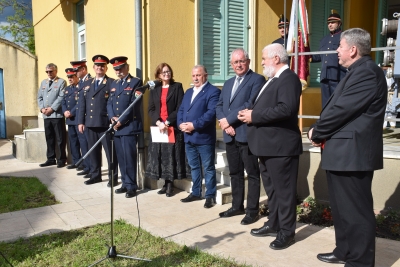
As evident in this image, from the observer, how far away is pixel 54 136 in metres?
8.28

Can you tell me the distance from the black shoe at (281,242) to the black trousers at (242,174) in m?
0.72

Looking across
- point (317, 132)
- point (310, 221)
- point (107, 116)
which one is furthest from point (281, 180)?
point (107, 116)

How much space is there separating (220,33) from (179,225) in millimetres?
3754

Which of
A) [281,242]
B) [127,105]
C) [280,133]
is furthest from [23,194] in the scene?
[280,133]

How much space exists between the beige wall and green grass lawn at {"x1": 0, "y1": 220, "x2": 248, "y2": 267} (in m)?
9.40

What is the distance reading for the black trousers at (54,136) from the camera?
8.10 m

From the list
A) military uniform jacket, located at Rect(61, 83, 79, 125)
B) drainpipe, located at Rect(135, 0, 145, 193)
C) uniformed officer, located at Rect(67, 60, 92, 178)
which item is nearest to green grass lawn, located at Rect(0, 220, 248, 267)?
drainpipe, located at Rect(135, 0, 145, 193)

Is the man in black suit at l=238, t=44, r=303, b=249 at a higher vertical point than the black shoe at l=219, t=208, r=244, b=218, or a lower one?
higher

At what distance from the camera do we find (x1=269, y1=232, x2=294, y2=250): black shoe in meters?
3.71

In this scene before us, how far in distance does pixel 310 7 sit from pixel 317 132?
558 cm

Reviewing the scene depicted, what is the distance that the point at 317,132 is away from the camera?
10.2 feet

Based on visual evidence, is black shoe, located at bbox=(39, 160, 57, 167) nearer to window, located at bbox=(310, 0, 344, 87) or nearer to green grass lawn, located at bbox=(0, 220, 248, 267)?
green grass lawn, located at bbox=(0, 220, 248, 267)

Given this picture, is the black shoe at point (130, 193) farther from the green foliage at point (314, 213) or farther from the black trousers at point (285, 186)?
the black trousers at point (285, 186)

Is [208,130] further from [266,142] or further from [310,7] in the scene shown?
[310,7]
